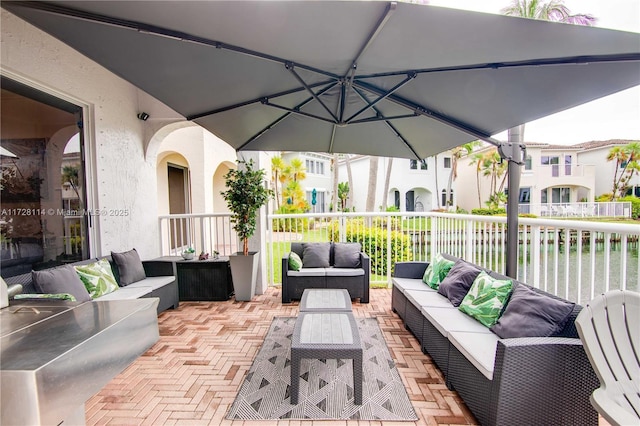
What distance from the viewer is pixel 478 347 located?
1.99 m

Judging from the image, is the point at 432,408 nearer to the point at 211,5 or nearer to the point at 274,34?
the point at 274,34

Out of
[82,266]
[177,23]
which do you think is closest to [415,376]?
[177,23]

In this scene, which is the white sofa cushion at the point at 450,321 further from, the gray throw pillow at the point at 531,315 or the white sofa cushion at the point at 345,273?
the white sofa cushion at the point at 345,273

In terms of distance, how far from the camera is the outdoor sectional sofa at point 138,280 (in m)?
2.71

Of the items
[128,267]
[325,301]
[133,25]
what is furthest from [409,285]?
[128,267]

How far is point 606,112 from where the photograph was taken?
1325 cm

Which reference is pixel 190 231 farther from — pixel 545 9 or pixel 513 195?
pixel 545 9

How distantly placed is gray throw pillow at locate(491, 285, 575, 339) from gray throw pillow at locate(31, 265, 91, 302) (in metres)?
3.34

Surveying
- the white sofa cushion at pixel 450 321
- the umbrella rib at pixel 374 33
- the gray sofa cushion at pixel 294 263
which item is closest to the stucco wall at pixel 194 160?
the gray sofa cushion at pixel 294 263

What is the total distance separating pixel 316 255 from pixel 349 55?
3193 millimetres

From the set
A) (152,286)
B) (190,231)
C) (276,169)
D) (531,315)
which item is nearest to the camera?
(531,315)

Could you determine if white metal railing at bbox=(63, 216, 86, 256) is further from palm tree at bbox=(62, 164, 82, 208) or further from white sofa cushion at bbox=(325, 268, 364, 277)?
white sofa cushion at bbox=(325, 268, 364, 277)

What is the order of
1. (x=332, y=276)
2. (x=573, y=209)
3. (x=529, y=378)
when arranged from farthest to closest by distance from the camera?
(x=573, y=209)
(x=332, y=276)
(x=529, y=378)

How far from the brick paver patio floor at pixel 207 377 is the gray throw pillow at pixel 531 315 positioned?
0.66 metres
